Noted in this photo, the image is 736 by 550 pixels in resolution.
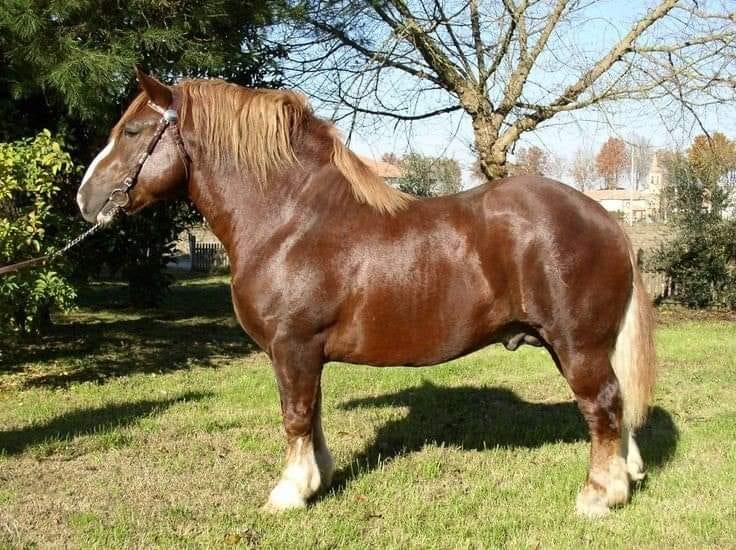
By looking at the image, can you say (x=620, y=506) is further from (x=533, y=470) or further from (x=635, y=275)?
(x=635, y=275)

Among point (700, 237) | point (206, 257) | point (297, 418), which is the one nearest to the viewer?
point (297, 418)

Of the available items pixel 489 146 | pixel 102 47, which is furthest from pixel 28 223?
pixel 489 146

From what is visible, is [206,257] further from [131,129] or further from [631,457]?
[631,457]

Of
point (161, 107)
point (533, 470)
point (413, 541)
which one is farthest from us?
point (533, 470)

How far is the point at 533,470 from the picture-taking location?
478 centimetres

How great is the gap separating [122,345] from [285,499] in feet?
24.7

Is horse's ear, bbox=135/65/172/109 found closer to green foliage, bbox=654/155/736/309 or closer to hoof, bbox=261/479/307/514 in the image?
hoof, bbox=261/479/307/514

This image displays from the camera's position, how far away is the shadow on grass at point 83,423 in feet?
17.7

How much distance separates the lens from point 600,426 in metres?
3.91

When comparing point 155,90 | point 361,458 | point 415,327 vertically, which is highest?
point 155,90

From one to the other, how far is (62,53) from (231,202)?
13.4 ft

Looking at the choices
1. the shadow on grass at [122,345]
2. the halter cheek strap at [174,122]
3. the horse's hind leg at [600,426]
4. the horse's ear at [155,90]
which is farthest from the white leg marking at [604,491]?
the shadow on grass at [122,345]

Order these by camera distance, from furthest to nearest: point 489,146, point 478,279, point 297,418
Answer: point 489,146 → point 297,418 → point 478,279

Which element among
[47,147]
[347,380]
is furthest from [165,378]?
[47,147]
